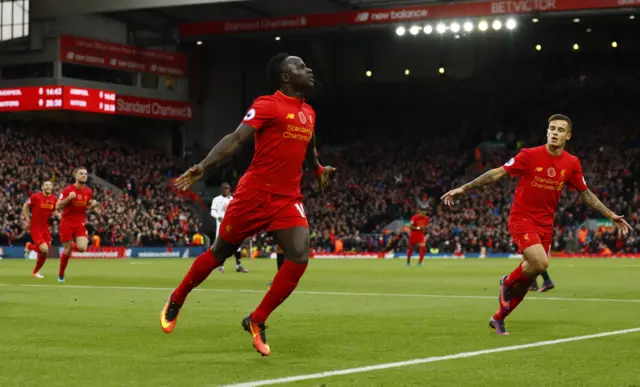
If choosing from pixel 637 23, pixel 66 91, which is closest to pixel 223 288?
pixel 66 91

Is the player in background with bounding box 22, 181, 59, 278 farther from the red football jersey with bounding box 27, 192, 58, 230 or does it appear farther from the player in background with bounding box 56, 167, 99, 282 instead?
the player in background with bounding box 56, 167, 99, 282

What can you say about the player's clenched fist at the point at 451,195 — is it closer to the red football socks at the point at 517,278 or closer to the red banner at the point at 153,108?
the red football socks at the point at 517,278

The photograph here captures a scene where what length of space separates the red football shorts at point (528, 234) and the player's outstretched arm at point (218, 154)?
4.00 metres

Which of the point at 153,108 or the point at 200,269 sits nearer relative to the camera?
the point at 200,269

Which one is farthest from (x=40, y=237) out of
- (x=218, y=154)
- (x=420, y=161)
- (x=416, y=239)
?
(x=420, y=161)

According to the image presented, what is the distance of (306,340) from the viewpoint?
1085 centimetres

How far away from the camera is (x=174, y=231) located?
176 ft

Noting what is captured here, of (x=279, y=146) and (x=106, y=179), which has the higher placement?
(x=106, y=179)

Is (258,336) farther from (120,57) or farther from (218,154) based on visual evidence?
(120,57)

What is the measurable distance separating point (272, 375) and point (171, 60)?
56865mm

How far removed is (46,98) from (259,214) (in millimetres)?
48258

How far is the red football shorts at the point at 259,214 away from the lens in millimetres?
9820

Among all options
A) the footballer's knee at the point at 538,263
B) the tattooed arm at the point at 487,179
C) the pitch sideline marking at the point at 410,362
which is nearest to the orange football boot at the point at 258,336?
the pitch sideline marking at the point at 410,362

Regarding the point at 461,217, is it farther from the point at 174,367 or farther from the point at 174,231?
the point at 174,367
